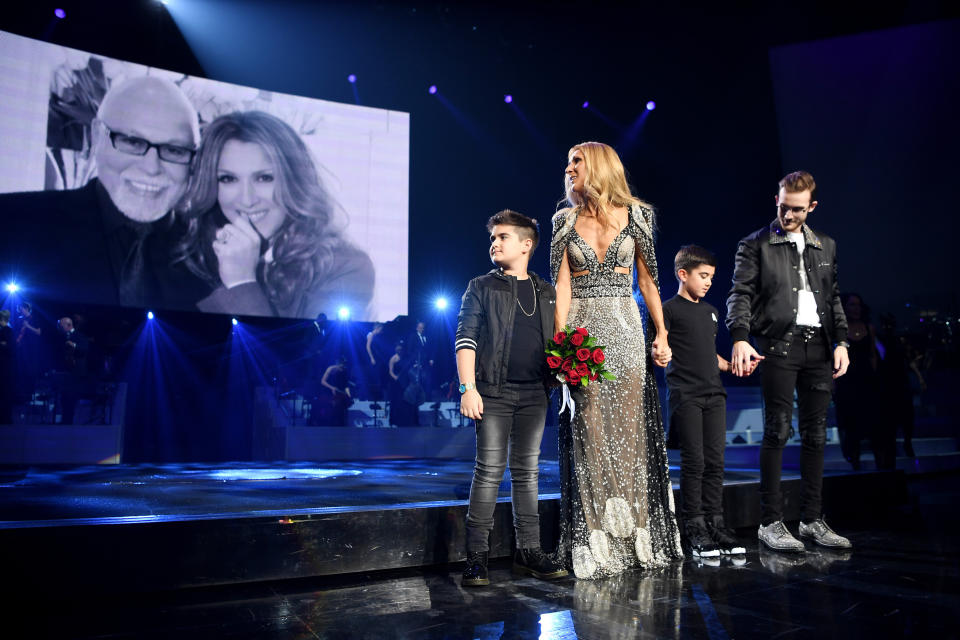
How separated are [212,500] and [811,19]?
29.5ft

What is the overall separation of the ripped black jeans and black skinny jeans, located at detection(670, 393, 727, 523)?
20cm

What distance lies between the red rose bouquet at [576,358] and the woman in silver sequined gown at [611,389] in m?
0.15

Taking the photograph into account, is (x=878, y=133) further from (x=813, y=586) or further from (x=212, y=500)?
(x=212, y=500)

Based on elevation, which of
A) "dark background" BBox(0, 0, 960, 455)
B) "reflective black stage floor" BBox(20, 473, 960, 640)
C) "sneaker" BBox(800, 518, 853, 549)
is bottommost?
"reflective black stage floor" BBox(20, 473, 960, 640)

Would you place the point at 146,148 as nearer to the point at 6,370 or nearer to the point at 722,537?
the point at 6,370

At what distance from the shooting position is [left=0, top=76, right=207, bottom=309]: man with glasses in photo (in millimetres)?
7422

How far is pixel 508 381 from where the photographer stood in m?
2.39

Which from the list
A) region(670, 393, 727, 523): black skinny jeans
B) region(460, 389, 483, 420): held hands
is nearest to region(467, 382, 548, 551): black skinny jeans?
region(460, 389, 483, 420): held hands

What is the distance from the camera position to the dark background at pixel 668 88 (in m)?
8.11

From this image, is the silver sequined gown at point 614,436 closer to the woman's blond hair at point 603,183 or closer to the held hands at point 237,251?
the woman's blond hair at point 603,183

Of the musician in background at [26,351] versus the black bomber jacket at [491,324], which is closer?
the black bomber jacket at [491,324]

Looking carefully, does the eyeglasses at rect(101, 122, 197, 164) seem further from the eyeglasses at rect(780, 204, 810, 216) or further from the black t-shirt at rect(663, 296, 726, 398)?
the eyeglasses at rect(780, 204, 810, 216)

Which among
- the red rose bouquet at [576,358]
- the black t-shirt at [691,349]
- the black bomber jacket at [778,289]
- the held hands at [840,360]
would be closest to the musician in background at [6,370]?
the red rose bouquet at [576,358]

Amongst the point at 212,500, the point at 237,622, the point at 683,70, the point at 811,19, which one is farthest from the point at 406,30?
the point at 237,622
